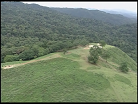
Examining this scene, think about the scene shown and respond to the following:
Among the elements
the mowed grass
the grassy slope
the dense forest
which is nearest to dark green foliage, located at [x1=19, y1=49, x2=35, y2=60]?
the dense forest

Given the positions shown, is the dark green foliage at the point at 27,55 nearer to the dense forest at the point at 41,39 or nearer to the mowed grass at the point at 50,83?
the dense forest at the point at 41,39

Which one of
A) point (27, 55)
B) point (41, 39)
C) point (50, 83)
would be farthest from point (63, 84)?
point (41, 39)

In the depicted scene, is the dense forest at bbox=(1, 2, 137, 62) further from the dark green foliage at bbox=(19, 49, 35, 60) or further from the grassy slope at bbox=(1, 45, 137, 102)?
the grassy slope at bbox=(1, 45, 137, 102)

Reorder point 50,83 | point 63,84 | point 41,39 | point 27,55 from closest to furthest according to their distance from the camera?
point 63,84 → point 50,83 → point 27,55 → point 41,39

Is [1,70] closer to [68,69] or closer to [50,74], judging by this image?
[50,74]

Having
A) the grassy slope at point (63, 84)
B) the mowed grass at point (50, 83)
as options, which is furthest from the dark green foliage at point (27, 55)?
the mowed grass at point (50, 83)

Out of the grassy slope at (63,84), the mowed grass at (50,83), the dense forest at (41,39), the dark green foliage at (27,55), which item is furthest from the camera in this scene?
the dense forest at (41,39)

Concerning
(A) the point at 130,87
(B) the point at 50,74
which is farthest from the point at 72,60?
(A) the point at 130,87

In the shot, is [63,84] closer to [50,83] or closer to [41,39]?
[50,83]
